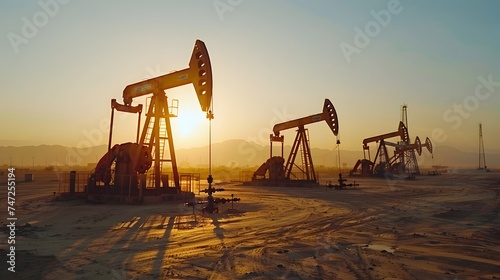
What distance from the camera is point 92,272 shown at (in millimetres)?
5516

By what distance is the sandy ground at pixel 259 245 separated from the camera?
554 centimetres

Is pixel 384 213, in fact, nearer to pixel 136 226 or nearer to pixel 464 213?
pixel 464 213

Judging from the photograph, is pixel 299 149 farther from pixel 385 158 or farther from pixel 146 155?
pixel 385 158

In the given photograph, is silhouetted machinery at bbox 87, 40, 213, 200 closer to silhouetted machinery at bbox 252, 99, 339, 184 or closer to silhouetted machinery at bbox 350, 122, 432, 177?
silhouetted machinery at bbox 252, 99, 339, 184

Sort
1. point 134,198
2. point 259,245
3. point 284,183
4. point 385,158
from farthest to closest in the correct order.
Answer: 1. point 385,158
2. point 284,183
3. point 134,198
4. point 259,245

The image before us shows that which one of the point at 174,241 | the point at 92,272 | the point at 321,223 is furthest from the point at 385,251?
the point at 92,272

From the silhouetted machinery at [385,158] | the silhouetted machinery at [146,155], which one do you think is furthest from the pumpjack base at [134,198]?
the silhouetted machinery at [385,158]

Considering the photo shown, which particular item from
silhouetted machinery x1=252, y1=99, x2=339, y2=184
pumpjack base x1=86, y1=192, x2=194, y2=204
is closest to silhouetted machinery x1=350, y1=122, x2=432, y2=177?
silhouetted machinery x1=252, y1=99, x2=339, y2=184

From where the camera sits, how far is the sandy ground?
18.2 ft

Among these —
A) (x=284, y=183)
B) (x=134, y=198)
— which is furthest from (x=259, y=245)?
(x=284, y=183)

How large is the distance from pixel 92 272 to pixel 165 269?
105 centimetres

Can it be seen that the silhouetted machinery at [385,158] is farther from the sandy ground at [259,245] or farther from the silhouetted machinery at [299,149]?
the sandy ground at [259,245]

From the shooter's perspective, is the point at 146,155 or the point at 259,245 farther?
the point at 146,155

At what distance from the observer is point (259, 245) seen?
7.42 m
